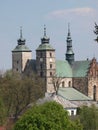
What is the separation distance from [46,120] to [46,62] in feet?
237

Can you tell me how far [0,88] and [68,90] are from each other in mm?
21677

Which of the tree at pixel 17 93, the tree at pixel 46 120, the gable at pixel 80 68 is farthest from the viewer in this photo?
A: the gable at pixel 80 68

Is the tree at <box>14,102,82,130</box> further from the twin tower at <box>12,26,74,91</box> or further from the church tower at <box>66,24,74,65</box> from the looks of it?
the church tower at <box>66,24,74,65</box>

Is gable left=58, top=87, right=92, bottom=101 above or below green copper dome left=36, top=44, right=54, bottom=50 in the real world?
below

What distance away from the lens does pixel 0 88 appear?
9881 cm

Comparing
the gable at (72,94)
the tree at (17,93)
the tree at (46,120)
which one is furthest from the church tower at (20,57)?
the tree at (46,120)

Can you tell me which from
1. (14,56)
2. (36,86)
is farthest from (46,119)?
(14,56)

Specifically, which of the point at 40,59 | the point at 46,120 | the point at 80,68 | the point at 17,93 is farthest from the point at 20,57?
the point at 46,120

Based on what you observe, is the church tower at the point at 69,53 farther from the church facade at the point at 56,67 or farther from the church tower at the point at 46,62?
the church tower at the point at 46,62

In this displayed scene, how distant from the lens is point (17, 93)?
329 ft

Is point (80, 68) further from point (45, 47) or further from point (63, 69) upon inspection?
point (45, 47)

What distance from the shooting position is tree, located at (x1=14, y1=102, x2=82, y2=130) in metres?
50.1

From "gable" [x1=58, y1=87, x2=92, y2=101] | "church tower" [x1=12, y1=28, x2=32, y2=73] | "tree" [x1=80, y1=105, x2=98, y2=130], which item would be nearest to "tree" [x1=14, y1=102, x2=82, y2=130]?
"tree" [x1=80, y1=105, x2=98, y2=130]

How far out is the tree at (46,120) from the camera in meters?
50.1
